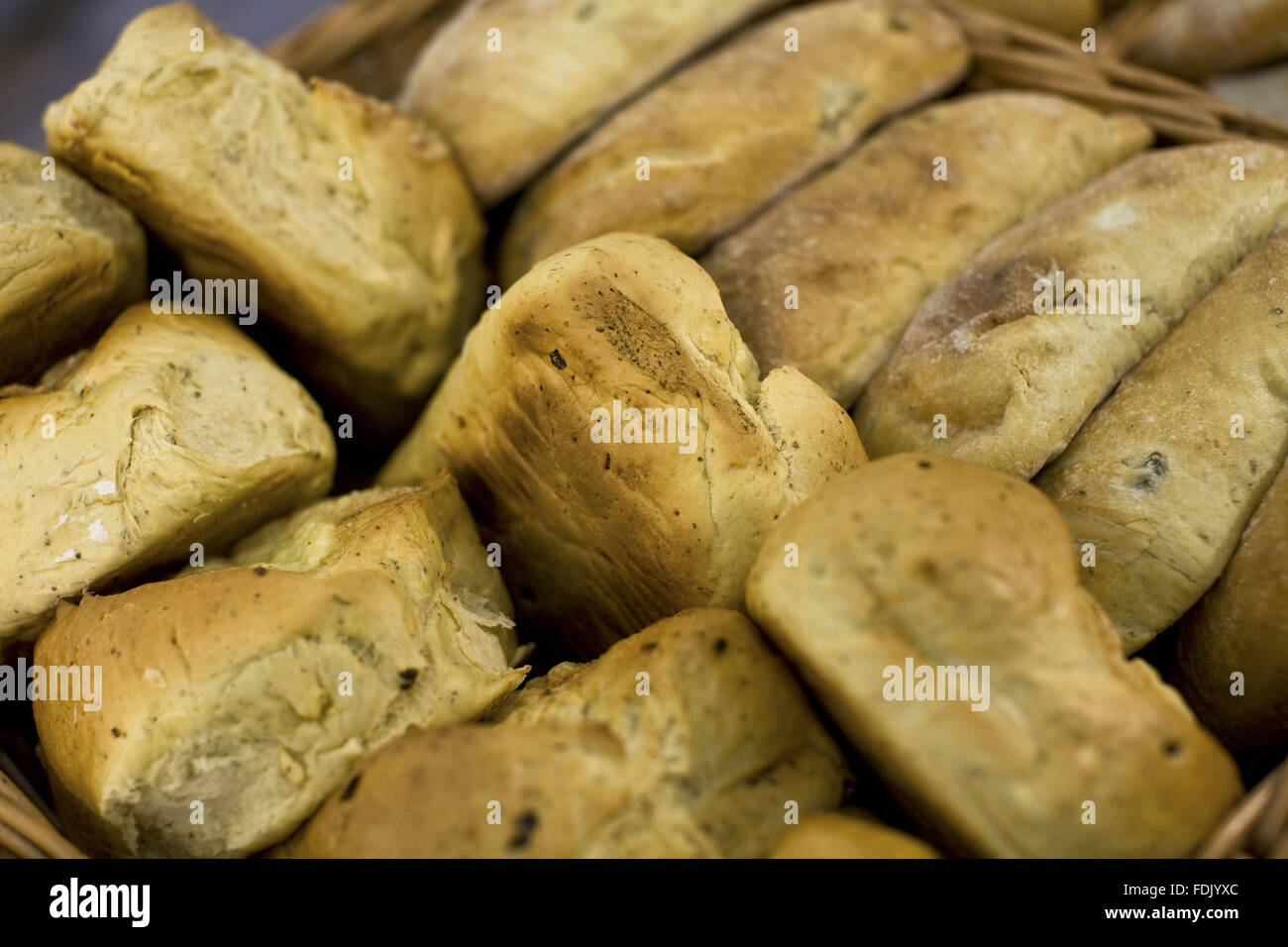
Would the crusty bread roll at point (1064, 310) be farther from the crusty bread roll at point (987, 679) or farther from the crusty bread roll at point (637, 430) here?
the crusty bread roll at point (987, 679)

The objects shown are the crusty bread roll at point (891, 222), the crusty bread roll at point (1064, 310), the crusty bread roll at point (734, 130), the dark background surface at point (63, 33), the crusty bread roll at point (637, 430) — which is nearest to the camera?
the crusty bread roll at point (637, 430)

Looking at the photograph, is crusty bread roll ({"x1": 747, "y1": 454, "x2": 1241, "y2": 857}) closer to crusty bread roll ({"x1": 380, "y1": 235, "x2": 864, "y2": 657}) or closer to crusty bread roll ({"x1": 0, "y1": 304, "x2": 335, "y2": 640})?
crusty bread roll ({"x1": 380, "y1": 235, "x2": 864, "y2": 657})

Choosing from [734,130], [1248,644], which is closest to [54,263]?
[734,130]

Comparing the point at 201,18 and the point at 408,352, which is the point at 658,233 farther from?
the point at 201,18

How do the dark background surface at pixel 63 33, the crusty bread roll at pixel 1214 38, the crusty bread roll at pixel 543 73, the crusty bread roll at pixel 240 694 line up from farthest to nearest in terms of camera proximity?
1. the dark background surface at pixel 63 33
2. the crusty bread roll at pixel 1214 38
3. the crusty bread roll at pixel 543 73
4. the crusty bread roll at pixel 240 694

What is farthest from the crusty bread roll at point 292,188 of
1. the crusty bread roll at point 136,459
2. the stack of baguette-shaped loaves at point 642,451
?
the crusty bread roll at point 136,459
